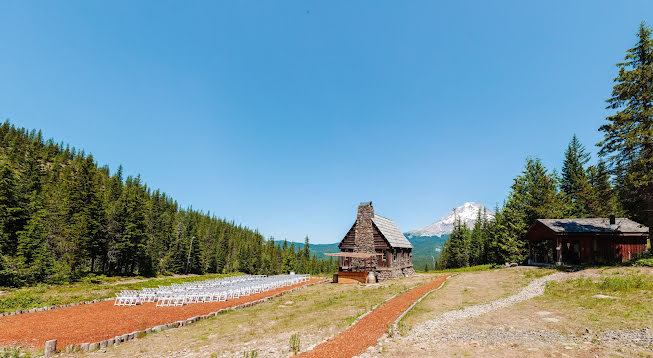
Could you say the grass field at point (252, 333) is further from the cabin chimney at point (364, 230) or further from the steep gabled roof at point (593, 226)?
the steep gabled roof at point (593, 226)

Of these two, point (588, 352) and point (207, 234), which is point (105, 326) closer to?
point (588, 352)

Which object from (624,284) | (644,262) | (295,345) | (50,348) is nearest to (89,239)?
(50,348)

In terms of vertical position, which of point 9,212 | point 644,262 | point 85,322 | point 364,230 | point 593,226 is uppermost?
point 593,226

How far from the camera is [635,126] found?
23531mm

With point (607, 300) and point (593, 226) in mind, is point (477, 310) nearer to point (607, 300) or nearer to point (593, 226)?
point (607, 300)

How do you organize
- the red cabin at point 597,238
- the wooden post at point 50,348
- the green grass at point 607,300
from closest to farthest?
the wooden post at point 50,348
the green grass at point 607,300
the red cabin at point 597,238

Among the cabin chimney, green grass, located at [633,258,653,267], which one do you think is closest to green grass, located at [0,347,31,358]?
the cabin chimney

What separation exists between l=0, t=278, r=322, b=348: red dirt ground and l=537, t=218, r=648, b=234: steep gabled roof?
3396 centimetres

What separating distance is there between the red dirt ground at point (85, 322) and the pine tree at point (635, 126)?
1325 inches

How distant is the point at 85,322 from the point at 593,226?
42783 millimetres

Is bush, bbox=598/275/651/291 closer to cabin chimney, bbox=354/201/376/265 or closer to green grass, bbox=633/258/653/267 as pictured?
green grass, bbox=633/258/653/267

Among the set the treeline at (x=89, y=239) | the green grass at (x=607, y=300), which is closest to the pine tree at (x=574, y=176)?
the green grass at (x=607, y=300)

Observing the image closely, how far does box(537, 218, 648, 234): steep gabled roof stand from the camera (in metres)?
28.4

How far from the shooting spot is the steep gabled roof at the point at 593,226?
2838 cm
